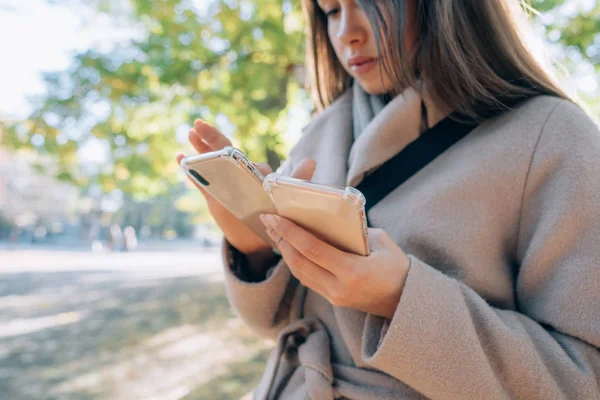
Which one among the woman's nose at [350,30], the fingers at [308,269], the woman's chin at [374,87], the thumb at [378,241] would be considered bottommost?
the fingers at [308,269]

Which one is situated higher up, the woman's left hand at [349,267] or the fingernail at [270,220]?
the fingernail at [270,220]

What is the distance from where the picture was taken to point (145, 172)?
246 inches

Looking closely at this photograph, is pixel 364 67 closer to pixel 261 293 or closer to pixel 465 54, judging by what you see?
pixel 465 54

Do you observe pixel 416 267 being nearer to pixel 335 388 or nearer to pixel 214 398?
pixel 335 388

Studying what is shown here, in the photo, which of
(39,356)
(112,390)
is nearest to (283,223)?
(112,390)

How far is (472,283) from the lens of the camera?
1.07m

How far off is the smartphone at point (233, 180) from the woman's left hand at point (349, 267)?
0.08 metres

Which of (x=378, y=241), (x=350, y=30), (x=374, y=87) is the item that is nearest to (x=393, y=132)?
(x=374, y=87)

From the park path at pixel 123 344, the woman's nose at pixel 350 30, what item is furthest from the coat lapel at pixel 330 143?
the park path at pixel 123 344

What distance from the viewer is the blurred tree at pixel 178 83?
475 centimetres

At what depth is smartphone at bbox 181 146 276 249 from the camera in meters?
0.86

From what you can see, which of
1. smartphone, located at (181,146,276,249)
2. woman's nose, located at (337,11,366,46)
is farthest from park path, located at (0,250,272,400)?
woman's nose, located at (337,11,366,46)

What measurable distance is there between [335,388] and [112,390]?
11.1 feet

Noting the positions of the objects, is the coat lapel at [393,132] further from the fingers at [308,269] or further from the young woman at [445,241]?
the fingers at [308,269]
